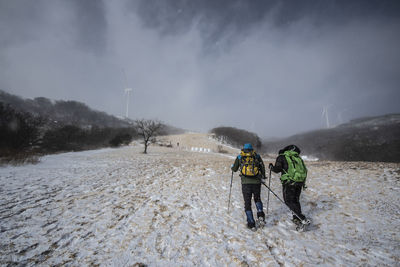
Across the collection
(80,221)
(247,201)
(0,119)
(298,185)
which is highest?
(0,119)

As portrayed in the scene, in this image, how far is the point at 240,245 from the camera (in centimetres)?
415

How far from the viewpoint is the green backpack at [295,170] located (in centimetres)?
499

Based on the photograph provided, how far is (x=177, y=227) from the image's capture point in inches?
194

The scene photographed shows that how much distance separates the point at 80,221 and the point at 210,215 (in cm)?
461

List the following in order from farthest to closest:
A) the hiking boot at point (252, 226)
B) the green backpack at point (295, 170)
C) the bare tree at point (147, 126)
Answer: the bare tree at point (147, 126) < the green backpack at point (295, 170) < the hiking boot at point (252, 226)

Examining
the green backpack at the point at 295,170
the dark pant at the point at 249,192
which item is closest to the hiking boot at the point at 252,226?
the dark pant at the point at 249,192

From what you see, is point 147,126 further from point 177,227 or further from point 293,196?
point 293,196

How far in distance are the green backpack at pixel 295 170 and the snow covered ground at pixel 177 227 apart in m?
1.80

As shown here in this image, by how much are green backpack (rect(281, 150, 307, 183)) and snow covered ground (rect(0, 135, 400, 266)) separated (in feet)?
5.90

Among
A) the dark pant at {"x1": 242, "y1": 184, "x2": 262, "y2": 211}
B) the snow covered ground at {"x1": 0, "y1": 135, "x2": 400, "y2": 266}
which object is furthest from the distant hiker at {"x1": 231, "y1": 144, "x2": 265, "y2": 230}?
the snow covered ground at {"x1": 0, "y1": 135, "x2": 400, "y2": 266}

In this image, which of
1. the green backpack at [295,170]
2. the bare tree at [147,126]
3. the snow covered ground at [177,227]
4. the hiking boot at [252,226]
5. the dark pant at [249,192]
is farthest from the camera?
the bare tree at [147,126]

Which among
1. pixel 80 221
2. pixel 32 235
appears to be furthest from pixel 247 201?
pixel 32 235

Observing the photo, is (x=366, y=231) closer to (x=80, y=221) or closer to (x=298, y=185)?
(x=298, y=185)

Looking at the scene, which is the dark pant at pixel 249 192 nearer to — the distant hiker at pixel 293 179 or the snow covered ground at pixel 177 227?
the snow covered ground at pixel 177 227
